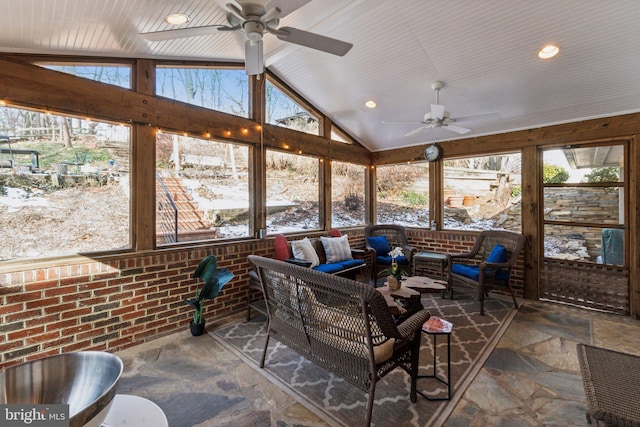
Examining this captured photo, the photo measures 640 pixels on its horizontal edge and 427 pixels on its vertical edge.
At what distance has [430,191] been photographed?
17.6 feet

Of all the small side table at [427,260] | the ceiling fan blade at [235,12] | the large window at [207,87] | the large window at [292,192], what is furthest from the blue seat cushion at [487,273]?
the ceiling fan blade at [235,12]

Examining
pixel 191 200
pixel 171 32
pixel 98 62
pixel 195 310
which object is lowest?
pixel 195 310

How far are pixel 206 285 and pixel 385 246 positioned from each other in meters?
3.22

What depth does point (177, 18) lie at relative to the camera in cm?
239

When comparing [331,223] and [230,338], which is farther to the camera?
[331,223]

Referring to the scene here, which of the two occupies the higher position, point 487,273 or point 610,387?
point 487,273

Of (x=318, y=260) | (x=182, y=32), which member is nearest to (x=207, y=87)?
(x=182, y=32)

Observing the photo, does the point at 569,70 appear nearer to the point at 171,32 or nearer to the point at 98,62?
the point at 171,32

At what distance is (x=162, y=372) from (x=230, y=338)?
0.71 metres

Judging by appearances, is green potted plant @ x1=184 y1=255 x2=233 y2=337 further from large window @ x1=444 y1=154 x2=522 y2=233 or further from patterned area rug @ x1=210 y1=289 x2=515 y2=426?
large window @ x1=444 y1=154 x2=522 y2=233

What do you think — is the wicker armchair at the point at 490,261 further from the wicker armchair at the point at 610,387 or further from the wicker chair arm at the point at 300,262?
the wicker chair arm at the point at 300,262

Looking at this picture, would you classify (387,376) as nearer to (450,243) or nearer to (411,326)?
(411,326)

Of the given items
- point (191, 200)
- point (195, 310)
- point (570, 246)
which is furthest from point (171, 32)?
point (570, 246)

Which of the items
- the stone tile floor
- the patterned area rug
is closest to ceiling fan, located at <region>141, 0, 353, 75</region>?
the stone tile floor
